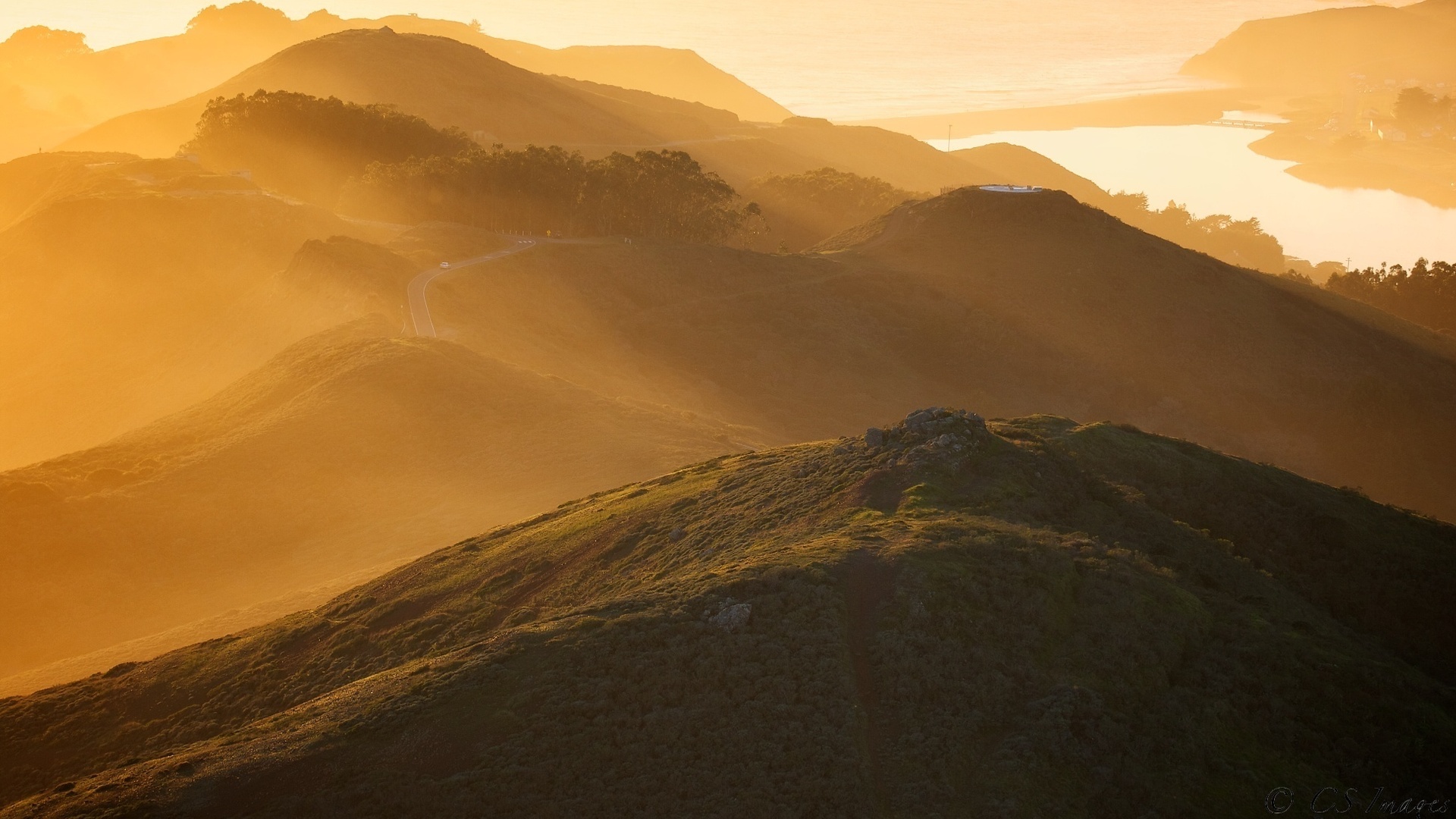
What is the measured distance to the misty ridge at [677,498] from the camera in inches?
687

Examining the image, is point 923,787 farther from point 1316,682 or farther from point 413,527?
point 413,527

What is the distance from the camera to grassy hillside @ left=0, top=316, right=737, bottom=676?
36.0 metres

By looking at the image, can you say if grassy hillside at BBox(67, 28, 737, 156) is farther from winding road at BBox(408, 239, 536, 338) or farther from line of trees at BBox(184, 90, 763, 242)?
winding road at BBox(408, 239, 536, 338)

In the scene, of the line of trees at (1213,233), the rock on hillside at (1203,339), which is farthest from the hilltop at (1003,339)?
the line of trees at (1213,233)

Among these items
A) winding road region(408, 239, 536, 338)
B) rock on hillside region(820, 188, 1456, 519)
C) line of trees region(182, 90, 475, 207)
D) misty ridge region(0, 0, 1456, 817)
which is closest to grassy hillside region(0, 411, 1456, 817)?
misty ridge region(0, 0, 1456, 817)

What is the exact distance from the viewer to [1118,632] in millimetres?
19719

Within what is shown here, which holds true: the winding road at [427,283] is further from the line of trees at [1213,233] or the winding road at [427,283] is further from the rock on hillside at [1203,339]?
the line of trees at [1213,233]

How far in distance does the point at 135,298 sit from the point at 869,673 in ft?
220

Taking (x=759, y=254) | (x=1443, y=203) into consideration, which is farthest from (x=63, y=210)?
(x=1443, y=203)

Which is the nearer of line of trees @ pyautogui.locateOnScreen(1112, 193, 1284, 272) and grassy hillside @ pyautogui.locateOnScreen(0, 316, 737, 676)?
grassy hillside @ pyautogui.locateOnScreen(0, 316, 737, 676)

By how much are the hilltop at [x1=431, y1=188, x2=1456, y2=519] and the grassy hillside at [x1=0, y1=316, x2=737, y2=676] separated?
325 inches

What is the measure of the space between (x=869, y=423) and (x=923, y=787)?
4285 cm

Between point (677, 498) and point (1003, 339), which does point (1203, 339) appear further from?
point (677, 498)

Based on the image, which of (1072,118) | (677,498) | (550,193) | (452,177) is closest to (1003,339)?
(550,193)
